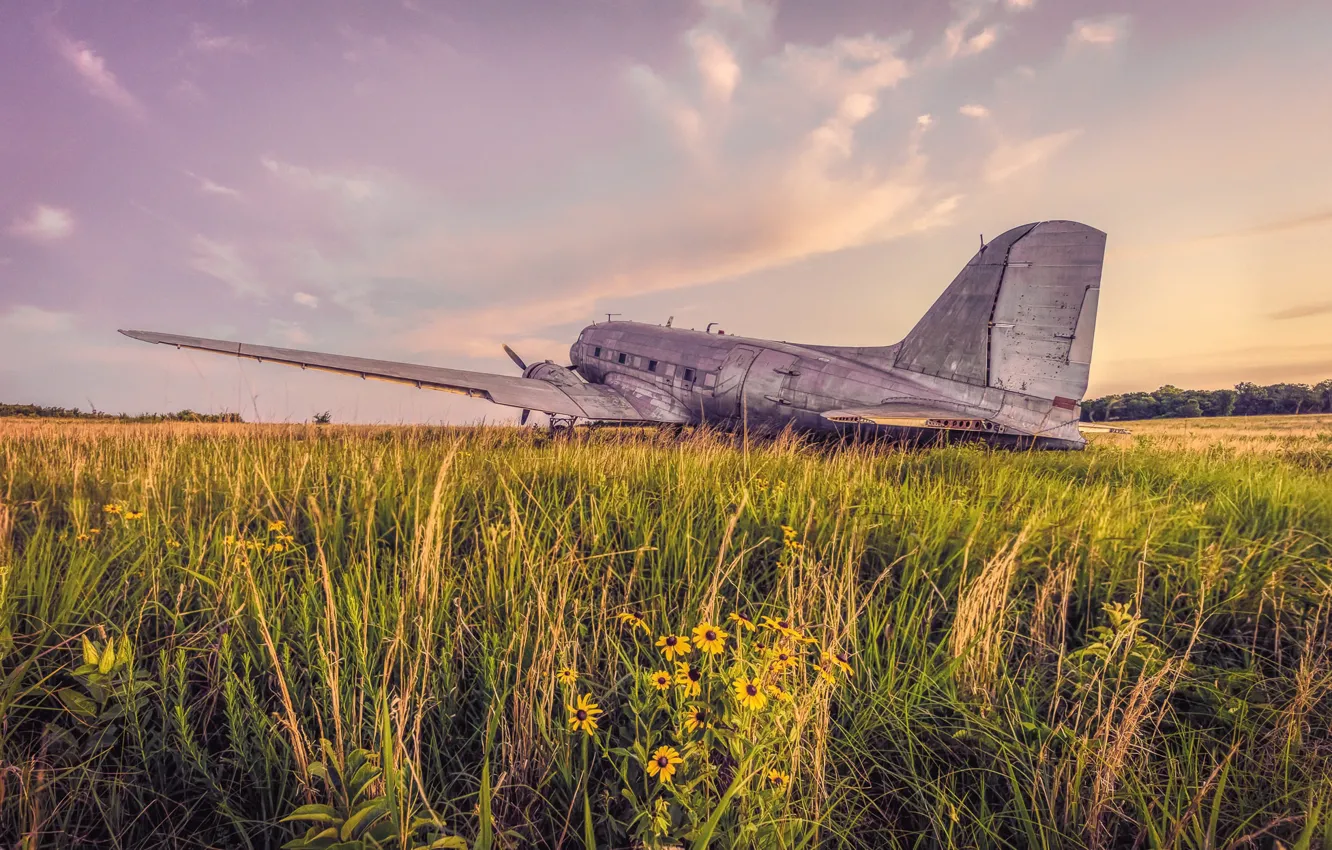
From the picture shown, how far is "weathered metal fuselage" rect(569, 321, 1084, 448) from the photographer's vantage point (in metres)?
11.8

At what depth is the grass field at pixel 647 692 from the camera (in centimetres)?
170

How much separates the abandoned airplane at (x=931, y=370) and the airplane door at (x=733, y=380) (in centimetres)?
3

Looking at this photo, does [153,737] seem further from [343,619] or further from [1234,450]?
[1234,450]

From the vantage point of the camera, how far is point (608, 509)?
4246mm

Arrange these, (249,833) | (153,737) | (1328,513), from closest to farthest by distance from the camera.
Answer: (249,833)
(153,737)
(1328,513)

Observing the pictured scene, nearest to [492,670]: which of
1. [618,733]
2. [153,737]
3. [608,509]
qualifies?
[618,733]

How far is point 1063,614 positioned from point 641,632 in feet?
7.65

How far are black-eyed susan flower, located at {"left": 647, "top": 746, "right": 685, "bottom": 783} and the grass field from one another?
0.05 metres

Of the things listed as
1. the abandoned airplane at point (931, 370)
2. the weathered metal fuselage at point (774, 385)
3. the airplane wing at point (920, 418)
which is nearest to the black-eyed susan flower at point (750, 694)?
the weathered metal fuselage at point (774, 385)

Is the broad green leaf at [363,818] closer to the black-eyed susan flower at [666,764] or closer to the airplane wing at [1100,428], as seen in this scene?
the black-eyed susan flower at [666,764]

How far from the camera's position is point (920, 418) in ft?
34.7

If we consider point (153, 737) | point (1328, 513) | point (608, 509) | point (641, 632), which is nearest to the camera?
point (153, 737)

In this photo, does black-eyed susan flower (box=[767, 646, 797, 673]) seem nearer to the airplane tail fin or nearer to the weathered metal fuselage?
the weathered metal fuselage

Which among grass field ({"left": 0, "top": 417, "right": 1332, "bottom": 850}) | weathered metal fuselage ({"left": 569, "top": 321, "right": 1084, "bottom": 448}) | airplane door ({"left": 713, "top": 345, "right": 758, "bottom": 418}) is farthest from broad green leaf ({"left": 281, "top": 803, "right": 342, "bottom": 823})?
airplane door ({"left": 713, "top": 345, "right": 758, "bottom": 418})
